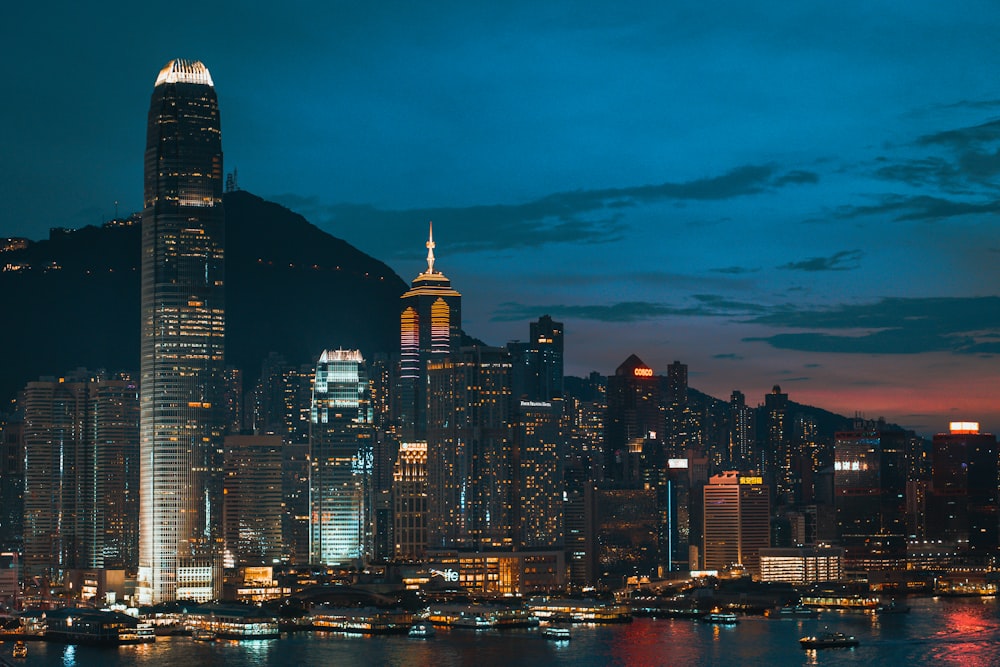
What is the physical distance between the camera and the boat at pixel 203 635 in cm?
9806

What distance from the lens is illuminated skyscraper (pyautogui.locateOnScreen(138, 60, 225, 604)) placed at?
376 feet

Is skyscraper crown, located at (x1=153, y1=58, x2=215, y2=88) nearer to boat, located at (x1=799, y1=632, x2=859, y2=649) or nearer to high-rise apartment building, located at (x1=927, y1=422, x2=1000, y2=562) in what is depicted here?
boat, located at (x1=799, y1=632, x2=859, y2=649)

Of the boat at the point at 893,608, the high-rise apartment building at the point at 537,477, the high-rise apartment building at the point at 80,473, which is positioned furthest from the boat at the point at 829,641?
the high-rise apartment building at the point at 80,473

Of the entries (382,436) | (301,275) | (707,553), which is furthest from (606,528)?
(301,275)

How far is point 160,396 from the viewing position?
4584 inches

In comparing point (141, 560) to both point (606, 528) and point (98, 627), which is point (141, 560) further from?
point (606, 528)

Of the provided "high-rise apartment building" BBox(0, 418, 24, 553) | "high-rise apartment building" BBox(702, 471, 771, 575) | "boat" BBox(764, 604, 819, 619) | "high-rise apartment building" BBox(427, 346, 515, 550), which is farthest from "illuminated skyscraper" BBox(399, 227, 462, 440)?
"boat" BBox(764, 604, 819, 619)

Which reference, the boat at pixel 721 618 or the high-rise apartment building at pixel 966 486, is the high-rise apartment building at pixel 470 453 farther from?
the high-rise apartment building at pixel 966 486

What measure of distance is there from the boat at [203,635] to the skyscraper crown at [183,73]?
34372 millimetres

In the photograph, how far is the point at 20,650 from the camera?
280 ft

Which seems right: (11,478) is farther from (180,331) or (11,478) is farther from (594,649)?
(594,649)

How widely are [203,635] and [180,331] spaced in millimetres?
23868

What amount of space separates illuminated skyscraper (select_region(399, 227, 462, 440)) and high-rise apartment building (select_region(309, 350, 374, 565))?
5.26 m

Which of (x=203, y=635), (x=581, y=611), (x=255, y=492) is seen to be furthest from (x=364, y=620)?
(x=255, y=492)
